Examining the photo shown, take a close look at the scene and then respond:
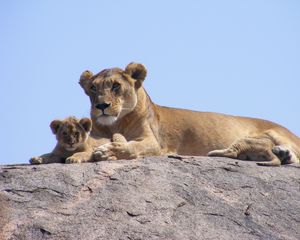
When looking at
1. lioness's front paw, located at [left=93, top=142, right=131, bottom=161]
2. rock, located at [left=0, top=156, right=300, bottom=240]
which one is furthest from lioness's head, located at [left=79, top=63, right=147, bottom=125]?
rock, located at [left=0, top=156, right=300, bottom=240]

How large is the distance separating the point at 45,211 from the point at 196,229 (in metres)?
1.42

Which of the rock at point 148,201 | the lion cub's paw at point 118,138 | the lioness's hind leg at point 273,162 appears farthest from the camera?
the lion cub's paw at point 118,138

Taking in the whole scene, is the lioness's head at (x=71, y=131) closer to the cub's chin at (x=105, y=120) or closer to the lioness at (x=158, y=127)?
the lioness at (x=158, y=127)

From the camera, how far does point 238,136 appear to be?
12.3 metres

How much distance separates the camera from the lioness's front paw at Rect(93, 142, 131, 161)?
10016 mm

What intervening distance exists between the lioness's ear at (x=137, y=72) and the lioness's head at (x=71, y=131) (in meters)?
1.98

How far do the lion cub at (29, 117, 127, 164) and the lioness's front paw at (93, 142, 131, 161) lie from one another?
9 centimetres

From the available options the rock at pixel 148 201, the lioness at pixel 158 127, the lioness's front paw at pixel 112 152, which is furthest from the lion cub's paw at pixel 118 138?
the rock at pixel 148 201

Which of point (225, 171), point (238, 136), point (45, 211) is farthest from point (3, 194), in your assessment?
point (238, 136)

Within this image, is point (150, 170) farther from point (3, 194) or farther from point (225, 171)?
point (3, 194)

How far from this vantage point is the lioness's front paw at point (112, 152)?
10.0 m

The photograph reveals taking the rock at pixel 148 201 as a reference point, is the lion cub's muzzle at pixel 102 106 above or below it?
above

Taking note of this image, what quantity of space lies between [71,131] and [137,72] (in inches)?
88.9

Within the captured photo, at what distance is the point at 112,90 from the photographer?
37.6ft
